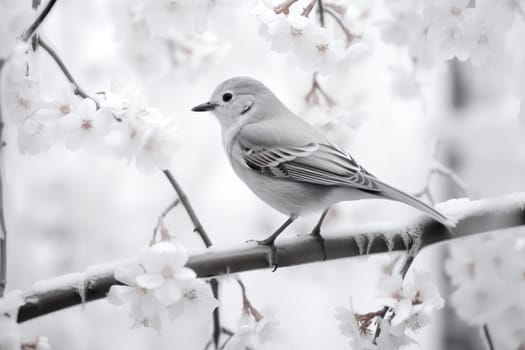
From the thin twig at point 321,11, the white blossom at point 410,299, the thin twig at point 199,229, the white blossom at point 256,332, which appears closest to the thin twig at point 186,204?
the thin twig at point 199,229

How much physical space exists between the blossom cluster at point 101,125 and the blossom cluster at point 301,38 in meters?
0.35

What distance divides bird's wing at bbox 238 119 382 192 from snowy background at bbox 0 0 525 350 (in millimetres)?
91

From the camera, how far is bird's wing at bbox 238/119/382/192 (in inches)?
85.0

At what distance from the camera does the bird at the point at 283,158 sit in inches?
84.7

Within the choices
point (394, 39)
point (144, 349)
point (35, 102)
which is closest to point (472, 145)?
point (394, 39)

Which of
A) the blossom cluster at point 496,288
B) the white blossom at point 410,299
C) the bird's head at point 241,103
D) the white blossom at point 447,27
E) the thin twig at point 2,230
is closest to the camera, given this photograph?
the thin twig at point 2,230

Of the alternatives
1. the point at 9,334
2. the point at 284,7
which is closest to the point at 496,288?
the point at 284,7

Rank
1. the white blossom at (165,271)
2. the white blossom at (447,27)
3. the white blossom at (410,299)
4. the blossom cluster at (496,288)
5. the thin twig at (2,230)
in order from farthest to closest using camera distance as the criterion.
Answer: the blossom cluster at (496,288)
the white blossom at (447,27)
the white blossom at (410,299)
the white blossom at (165,271)
the thin twig at (2,230)

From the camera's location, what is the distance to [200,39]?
2.85 m

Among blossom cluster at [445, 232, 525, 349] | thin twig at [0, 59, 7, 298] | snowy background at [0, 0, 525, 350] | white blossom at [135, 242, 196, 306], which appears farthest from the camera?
snowy background at [0, 0, 525, 350]

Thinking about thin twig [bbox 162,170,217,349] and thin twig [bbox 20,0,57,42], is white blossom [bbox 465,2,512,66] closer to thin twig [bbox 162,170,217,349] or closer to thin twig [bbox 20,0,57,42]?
thin twig [bbox 162,170,217,349]

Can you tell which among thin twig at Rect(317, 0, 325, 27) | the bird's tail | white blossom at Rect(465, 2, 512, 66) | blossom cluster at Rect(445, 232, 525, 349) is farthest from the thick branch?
thin twig at Rect(317, 0, 325, 27)

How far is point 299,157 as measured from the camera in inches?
90.4

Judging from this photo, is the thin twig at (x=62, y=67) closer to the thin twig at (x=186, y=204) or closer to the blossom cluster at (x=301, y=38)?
the thin twig at (x=186, y=204)
